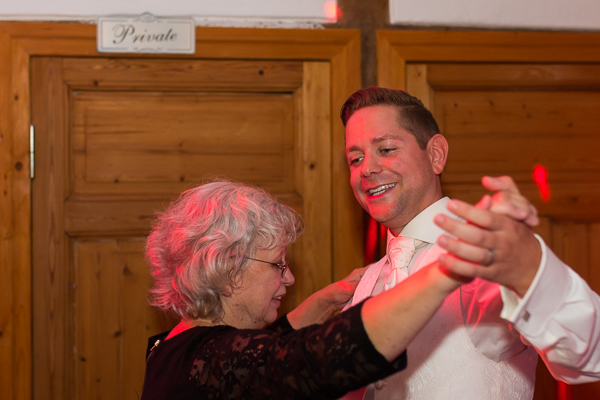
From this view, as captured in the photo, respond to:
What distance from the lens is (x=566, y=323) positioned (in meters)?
0.93

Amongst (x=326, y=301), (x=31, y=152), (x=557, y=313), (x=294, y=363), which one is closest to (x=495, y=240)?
(x=557, y=313)

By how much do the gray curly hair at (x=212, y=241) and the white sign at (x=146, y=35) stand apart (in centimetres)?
120

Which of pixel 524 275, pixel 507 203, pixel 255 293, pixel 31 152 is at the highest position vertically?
pixel 31 152

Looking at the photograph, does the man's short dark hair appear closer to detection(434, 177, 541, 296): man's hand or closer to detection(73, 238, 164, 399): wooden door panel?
detection(434, 177, 541, 296): man's hand

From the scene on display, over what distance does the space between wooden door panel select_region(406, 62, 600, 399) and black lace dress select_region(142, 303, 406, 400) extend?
1717 millimetres

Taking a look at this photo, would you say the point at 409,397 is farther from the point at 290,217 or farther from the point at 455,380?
the point at 290,217

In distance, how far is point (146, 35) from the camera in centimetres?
238

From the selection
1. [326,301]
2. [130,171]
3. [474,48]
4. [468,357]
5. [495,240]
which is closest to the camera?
[495,240]

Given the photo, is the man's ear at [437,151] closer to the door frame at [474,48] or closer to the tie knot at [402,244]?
the tie knot at [402,244]

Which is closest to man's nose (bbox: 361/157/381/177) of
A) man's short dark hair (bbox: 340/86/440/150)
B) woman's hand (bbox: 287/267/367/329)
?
man's short dark hair (bbox: 340/86/440/150)

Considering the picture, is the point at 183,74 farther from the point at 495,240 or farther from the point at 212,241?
the point at 495,240

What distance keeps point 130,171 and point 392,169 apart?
4.44 ft

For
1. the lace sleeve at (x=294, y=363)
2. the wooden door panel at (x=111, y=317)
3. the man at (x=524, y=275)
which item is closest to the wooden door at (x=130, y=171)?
the wooden door panel at (x=111, y=317)

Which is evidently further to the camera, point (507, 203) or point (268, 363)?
point (268, 363)
